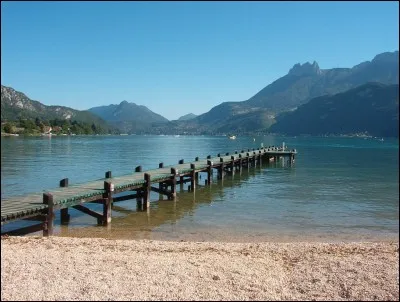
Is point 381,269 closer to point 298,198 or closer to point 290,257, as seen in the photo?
point 290,257

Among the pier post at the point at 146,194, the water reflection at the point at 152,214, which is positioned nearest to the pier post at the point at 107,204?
the water reflection at the point at 152,214

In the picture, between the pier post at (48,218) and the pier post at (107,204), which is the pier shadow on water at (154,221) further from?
the pier post at (48,218)

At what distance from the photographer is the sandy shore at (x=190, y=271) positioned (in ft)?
32.9

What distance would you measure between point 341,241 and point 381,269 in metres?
6.34

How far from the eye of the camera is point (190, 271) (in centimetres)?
1192

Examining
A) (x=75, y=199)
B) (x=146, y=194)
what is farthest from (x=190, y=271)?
(x=146, y=194)

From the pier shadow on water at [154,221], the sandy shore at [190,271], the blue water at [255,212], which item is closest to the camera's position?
the sandy shore at [190,271]

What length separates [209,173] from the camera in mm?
41031

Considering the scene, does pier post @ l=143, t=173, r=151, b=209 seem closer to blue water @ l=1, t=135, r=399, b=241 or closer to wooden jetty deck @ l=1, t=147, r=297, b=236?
wooden jetty deck @ l=1, t=147, r=297, b=236

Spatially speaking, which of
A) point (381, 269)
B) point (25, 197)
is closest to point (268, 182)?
point (25, 197)

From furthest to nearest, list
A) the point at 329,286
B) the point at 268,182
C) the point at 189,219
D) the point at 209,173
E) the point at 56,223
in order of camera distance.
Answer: the point at 268,182, the point at 209,173, the point at 189,219, the point at 56,223, the point at 329,286

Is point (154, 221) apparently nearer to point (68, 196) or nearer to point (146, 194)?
point (146, 194)

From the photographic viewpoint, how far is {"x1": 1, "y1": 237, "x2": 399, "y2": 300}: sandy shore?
10.0 meters

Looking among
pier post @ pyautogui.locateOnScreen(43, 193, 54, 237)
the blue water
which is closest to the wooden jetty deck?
pier post @ pyautogui.locateOnScreen(43, 193, 54, 237)
